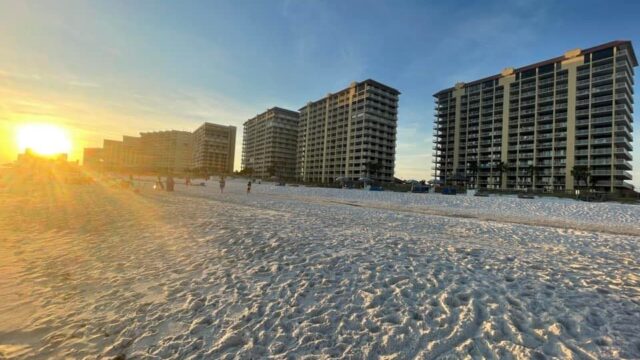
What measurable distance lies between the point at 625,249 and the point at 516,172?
106m

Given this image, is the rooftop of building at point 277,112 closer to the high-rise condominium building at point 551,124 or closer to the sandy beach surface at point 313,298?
the high-rise condominium building at point 551,124

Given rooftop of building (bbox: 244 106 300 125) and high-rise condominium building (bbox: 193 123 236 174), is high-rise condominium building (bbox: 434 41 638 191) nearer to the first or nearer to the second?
rooftop of building (bbox: 244 106 300 125)

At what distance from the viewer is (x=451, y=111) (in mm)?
127688

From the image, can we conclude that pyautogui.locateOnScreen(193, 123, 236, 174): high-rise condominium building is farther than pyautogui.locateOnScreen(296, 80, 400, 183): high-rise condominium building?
Yes

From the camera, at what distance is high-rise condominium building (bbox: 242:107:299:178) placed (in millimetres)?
165125

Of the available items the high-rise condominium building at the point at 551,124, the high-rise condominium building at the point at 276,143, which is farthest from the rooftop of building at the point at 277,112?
the high-rise condominium building at the point at 551,124

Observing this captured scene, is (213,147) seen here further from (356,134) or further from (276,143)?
(356,134)

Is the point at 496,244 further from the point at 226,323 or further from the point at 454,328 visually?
the point at 226,323

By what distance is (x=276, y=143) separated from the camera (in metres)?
165

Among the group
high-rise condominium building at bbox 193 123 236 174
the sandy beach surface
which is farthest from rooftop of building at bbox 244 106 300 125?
the sandy beach surface

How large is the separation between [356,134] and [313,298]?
125 m

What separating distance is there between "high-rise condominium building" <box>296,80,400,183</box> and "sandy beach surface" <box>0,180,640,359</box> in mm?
109936

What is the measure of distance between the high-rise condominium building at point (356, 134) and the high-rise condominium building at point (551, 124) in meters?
27.5

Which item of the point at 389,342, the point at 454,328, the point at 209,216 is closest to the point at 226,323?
the point at 389,342
